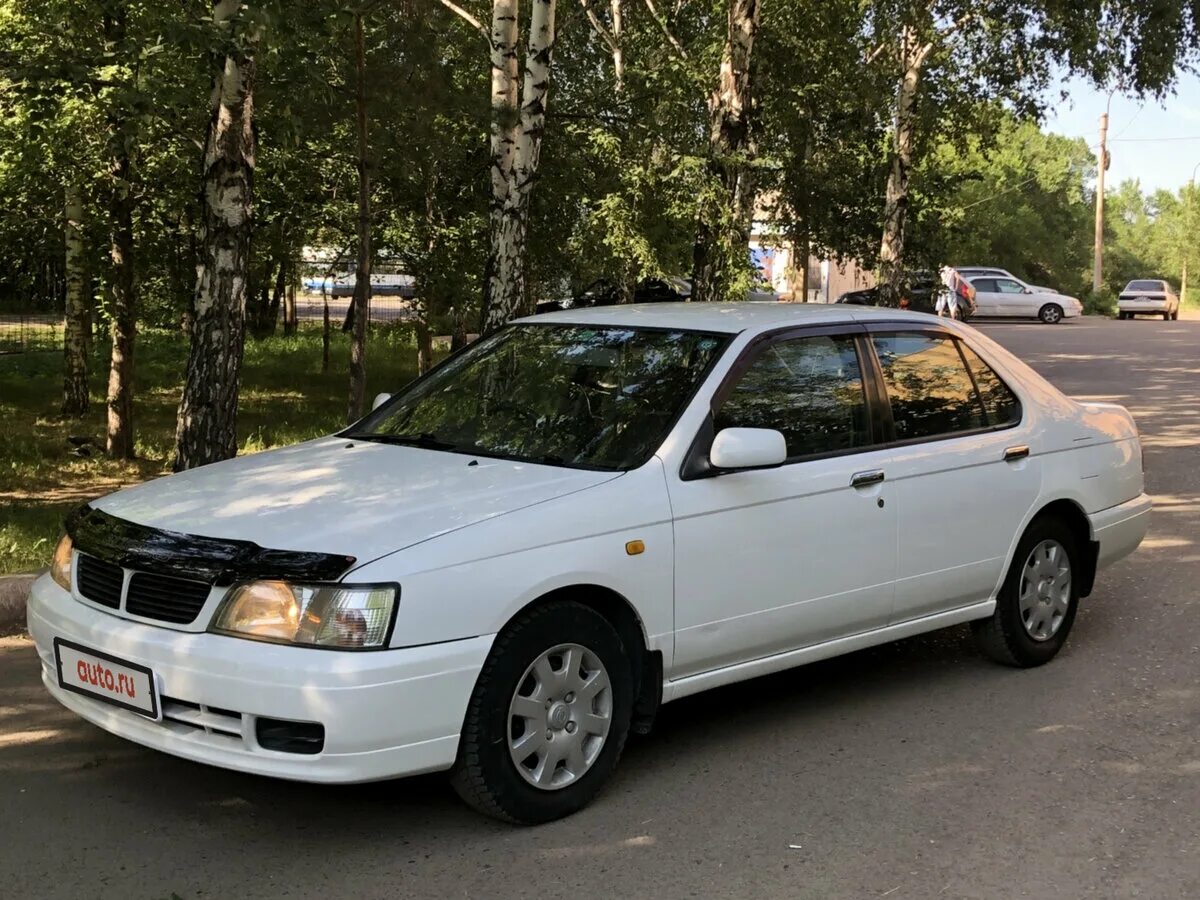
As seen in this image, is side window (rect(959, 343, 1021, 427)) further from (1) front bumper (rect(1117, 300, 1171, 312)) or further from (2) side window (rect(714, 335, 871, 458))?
(1) front bumper (rect(1117, 300, 1171, 312))

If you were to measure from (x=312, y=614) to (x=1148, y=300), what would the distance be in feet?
158

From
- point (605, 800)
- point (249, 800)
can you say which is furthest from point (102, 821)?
point (605, 800)

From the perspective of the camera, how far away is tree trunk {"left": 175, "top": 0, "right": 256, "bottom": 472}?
795cm

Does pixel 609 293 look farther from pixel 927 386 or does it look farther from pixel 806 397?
pixel 806 397

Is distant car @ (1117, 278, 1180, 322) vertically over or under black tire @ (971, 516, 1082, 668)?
over

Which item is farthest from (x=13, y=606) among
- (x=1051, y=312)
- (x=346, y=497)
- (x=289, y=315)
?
(x=1051, y=312)

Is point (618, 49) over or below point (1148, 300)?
over

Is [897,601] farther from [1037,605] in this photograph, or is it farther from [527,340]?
[527,340]

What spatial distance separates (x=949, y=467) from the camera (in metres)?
5.40

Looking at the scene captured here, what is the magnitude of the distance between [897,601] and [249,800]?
2603 mm

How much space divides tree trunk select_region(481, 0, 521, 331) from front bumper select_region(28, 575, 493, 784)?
7.46 m

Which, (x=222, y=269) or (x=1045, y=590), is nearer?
(x=1045, y=590)

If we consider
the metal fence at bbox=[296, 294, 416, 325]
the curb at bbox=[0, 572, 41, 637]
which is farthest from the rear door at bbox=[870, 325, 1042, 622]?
the metal fence at bbox=[296, 294, 416, 325]

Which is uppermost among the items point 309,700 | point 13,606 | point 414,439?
point 414,439
